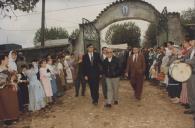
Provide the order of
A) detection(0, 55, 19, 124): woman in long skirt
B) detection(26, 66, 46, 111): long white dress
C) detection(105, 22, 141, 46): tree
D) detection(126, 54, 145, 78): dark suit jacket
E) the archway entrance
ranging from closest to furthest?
detection(0, 55, 19, 124): woman in long skirt < detection(26, 66, 46, 111): long white dress < detection(126, 54, 145, 78): dark suit jacket < the archway entrance < detection(105, 22, 141, 46): tree

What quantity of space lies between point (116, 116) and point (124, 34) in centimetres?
6620

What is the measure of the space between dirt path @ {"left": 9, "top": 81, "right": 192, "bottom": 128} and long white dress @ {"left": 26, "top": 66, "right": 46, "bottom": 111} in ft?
1.71

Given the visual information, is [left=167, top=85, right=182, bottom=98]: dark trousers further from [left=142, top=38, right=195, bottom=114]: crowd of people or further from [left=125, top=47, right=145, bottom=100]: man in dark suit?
[left=125, top=47, right=145, bottom=100]: man in dark suit

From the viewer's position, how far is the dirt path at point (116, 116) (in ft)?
38.7

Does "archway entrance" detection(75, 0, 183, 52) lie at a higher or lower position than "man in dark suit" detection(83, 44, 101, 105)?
higher

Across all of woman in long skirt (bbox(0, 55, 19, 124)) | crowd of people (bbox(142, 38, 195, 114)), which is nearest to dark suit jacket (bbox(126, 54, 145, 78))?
crowd of people (bbox(142, 38, 195, 114))

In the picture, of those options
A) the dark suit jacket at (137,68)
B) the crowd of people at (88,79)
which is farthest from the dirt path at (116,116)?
the dark suit jacket at (137,68)

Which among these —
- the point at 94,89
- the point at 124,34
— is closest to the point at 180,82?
the point at 94,89

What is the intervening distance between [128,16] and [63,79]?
9.76 meters

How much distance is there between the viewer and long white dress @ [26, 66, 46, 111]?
48.3 feet

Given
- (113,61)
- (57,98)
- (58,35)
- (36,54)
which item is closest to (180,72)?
(113,61)

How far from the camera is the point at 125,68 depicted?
18047 millimetres

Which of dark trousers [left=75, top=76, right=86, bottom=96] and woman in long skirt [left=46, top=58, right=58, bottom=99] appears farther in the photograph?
dark trousers [left=75, top=76, right=86, bottom=96]

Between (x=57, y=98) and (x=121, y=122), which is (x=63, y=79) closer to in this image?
(x=57, y=98)
